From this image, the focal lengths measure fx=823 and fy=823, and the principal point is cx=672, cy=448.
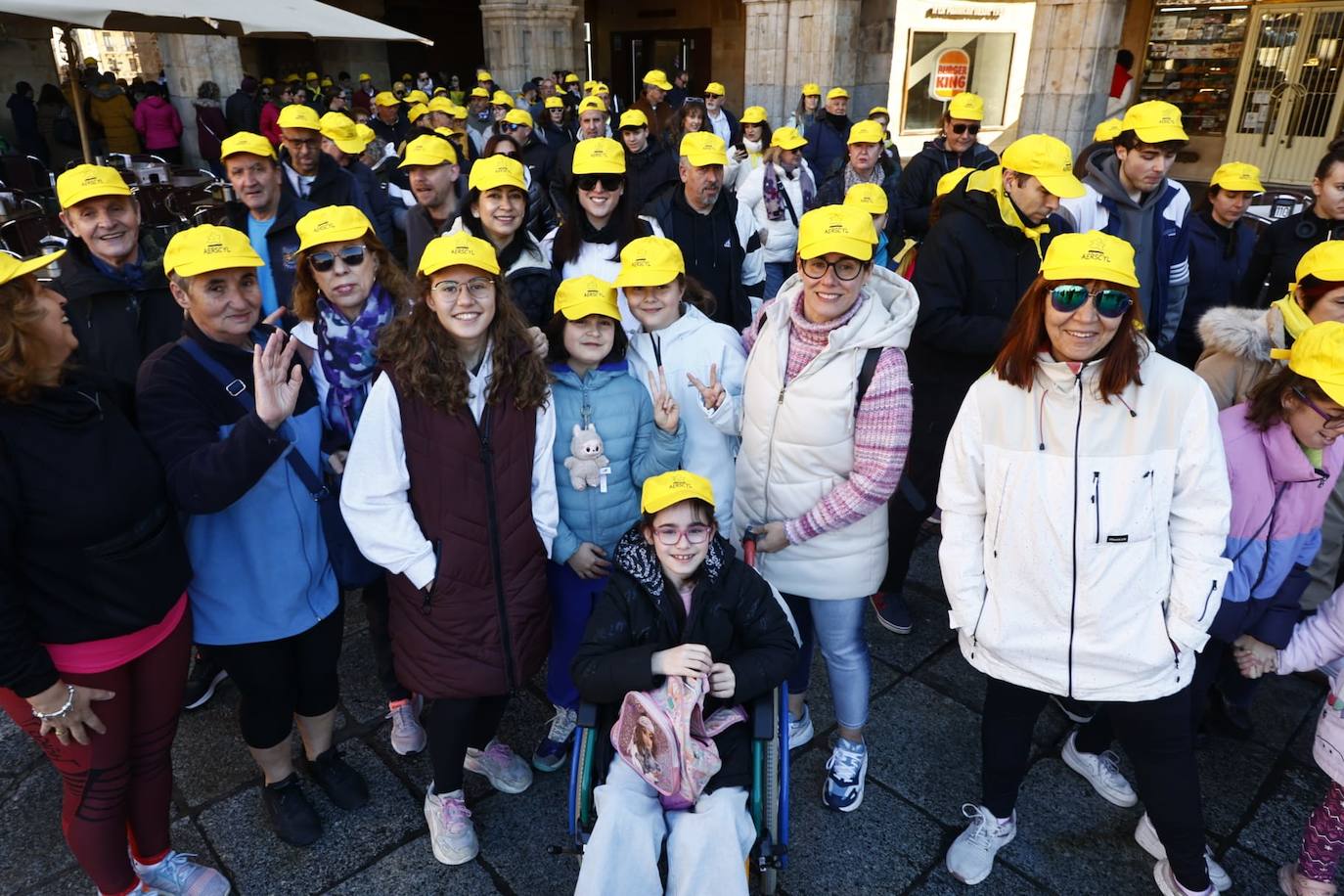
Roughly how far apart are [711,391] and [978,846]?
1716mm

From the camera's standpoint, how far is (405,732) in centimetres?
318

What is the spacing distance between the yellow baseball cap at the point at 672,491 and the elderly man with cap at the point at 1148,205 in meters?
2.46

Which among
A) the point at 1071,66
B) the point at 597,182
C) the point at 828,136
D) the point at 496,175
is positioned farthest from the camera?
the point at 1071,66

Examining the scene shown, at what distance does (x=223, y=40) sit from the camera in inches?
563

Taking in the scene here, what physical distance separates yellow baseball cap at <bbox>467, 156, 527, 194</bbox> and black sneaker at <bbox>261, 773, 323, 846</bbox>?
2.56m

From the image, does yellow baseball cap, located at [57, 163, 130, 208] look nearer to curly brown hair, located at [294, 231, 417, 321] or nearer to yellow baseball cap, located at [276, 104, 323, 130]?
curly brown hair, located at [294, 231, 417, 321]

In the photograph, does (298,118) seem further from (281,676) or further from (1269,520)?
(1269,520)

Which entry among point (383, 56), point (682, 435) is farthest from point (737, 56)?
point (682, 435)

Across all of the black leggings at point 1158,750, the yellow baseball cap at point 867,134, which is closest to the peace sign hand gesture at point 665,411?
the black leggings at point 1158,750

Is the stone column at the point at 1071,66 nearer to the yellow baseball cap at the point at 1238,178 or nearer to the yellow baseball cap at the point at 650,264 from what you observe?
the yellow baseball cap at the point at 1238,178

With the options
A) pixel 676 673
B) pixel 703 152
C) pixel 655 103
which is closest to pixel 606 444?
pixel 676 673

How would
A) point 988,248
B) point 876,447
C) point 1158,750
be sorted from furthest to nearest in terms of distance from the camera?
point 988,248 → point 876,447 → point 1158,750

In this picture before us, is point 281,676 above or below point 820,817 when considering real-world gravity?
above

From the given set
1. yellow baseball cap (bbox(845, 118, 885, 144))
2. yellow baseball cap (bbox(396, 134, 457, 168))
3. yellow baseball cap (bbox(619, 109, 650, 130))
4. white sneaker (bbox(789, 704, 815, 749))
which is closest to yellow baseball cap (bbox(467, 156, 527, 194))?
yellow baseball cap (bbox(396, 134, 457, 168))
